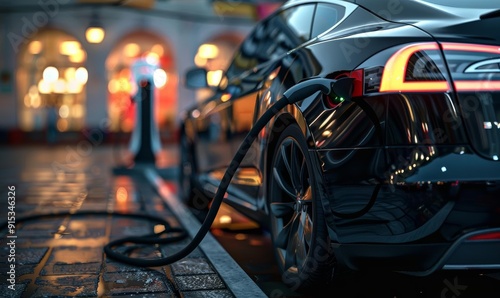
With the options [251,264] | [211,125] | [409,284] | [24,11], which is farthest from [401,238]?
[24,11]

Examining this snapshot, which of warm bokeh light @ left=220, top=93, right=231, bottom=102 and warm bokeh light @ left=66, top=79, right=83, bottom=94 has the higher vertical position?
warm bokeh light @ left=220, top=93, right=231, bottom=102

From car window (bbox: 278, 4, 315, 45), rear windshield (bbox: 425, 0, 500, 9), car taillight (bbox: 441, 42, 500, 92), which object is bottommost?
car taillight (bbox: 441, 42, 500, 92)

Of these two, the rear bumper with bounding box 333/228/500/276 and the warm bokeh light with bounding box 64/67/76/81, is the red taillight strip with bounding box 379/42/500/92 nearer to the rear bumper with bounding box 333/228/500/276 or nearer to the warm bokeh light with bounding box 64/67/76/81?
the rear bumper with bounding box 333/228/500/276

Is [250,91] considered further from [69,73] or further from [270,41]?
[69,73]

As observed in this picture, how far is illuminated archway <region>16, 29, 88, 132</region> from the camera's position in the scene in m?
26.5

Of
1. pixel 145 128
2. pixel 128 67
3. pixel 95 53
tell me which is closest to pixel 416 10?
pixel 145 128

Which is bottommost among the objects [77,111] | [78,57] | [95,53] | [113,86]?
[77,111]

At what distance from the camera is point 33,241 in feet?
15.0

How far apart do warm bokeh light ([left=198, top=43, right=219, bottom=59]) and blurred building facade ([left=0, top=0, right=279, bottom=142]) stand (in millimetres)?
42

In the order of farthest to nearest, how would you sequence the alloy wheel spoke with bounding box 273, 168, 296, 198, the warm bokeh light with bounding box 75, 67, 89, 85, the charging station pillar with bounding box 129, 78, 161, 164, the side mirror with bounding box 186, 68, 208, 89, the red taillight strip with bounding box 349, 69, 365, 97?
the warm bokeh light with bounding box 75, 67, 89, 85, the charging station pillar with bounding box 129, 78, 161, 164, the side mirror with bounding box 186, 68, 208, 89, the alloy wheel spoke with bounding box 273, 168, 296, 198, the red taillight strip with bounding box 349, 69, 365, 97

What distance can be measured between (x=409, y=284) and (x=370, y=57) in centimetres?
138

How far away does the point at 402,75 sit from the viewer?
2648 millimetres

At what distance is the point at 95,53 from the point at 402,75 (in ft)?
81.3

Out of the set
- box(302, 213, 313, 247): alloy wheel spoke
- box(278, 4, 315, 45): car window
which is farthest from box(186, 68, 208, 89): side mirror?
box(302, 213, 313, 247): alloy wheel spoke
